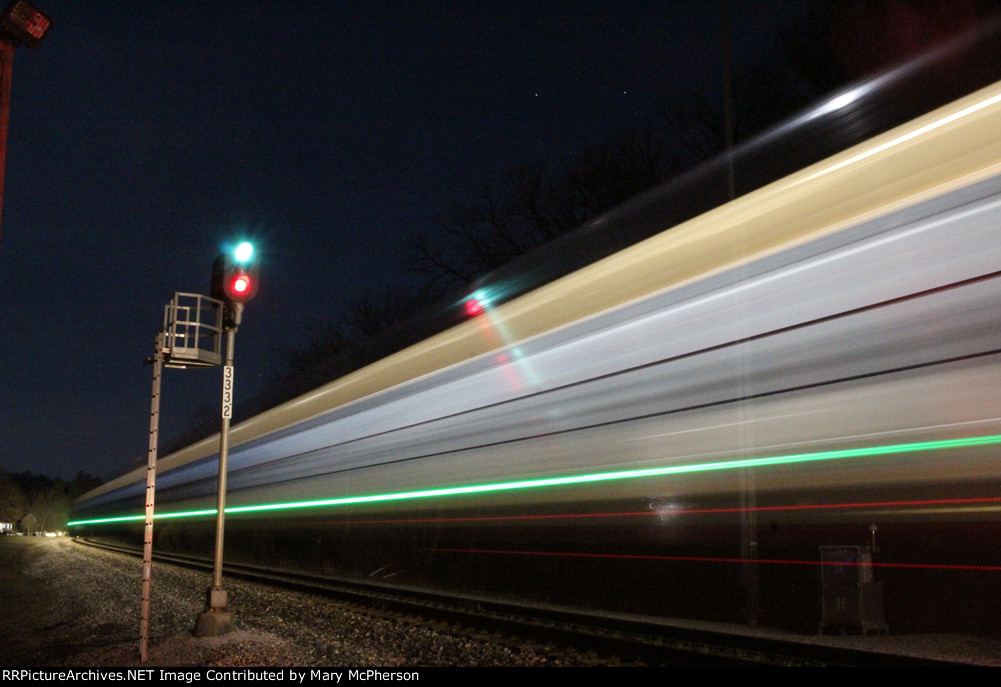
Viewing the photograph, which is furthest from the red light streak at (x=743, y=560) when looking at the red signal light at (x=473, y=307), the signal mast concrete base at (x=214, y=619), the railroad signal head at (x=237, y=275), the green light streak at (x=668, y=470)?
the railroad signal head at (x=237, y=275)

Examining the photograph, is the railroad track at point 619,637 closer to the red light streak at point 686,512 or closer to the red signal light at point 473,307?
the red light streak at point 686,512

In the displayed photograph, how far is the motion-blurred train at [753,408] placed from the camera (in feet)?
12.9

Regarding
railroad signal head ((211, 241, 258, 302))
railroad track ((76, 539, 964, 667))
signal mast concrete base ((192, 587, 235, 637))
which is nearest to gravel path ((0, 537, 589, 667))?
signal mast concrete base ((192, 587, 235, 637))

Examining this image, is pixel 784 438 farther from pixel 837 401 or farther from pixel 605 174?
pixel 605 174

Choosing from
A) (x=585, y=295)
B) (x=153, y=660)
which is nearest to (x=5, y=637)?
(x=153, y=660)

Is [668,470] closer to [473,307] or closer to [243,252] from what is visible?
[473,307]

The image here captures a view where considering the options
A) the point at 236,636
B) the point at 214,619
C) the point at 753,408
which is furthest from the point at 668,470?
the point at 214,619

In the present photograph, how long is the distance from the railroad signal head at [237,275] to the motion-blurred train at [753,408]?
1744 mm

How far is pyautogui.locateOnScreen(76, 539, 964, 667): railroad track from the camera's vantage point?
4801 millimetres

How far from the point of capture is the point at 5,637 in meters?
7.55

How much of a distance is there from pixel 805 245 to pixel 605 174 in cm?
1879

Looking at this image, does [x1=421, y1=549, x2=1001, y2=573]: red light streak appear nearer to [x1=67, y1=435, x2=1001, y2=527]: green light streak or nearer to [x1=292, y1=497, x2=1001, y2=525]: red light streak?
[x1=292, y1=497, x2=1001, y2=525]: red light streak

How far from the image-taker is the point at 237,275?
7359 millimetres

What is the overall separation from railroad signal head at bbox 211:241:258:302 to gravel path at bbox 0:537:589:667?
8.97 feet
